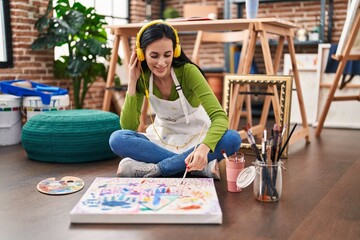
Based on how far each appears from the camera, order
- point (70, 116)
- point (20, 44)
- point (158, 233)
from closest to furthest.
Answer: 1. point (158, 233)
2. point (70, 116)
3. point (20, 44)

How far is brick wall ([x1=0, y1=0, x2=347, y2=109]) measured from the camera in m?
3.51

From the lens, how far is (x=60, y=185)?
192 centimetres

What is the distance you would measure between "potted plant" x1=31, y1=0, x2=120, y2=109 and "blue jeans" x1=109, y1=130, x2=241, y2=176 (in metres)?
1.84

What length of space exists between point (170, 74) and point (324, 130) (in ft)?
7.19

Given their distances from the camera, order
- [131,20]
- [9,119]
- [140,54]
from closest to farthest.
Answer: [140,54], [9,119], [131,20]

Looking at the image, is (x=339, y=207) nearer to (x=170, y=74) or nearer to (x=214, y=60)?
(x=170, y=74)

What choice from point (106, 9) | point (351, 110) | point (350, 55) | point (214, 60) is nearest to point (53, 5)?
point (106, 9)

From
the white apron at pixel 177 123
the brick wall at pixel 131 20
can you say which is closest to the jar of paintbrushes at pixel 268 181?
the white apron at pixel 177 123

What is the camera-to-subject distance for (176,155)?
1.94 metres

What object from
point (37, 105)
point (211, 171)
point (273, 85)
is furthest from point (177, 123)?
point (37, 105)

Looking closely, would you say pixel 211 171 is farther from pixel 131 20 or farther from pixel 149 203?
pixel 131 20

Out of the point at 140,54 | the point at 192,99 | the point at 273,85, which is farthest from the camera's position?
the point at 273,85

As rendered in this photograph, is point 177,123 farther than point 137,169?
Yes

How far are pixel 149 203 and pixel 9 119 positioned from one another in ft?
6.14
